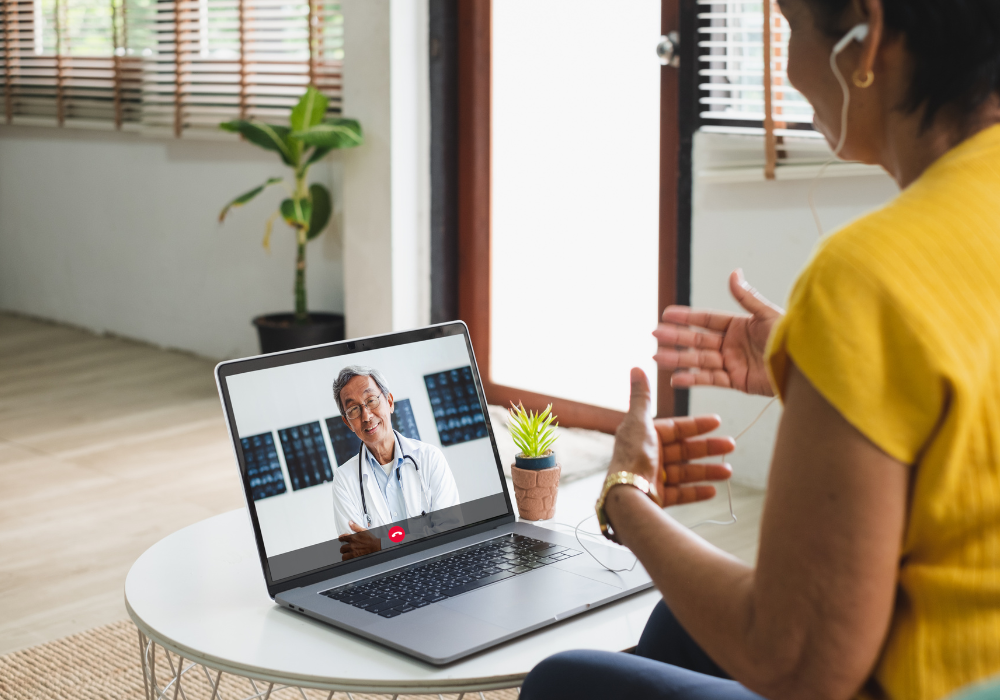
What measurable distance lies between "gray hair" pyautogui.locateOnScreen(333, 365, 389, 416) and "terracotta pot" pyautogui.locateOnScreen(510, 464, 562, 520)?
25cm

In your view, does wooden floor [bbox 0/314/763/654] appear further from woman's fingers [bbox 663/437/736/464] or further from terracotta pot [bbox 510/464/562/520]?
woman's fingers [bbox 663/437/736/464]

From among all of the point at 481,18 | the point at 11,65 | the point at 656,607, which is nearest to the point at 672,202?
the point at 481,18

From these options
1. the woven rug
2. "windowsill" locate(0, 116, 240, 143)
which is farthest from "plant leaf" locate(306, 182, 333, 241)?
the woven rug

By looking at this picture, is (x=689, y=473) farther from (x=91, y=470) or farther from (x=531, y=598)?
(x=91, y=470)

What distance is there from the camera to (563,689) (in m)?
0.93

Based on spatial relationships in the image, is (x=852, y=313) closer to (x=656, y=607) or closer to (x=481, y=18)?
(x=656, y=607)

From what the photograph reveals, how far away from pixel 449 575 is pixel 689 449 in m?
0.36

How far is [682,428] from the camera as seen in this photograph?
946 millimetres

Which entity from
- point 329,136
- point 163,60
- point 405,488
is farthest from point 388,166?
point 405,488

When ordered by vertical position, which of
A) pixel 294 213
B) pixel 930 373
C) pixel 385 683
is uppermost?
pixel 294 213

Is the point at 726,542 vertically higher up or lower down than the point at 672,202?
lower down

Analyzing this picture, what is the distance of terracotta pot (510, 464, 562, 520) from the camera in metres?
1.39

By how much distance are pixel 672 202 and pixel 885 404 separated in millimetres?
2581

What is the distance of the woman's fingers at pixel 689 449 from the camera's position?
939 millimetres
